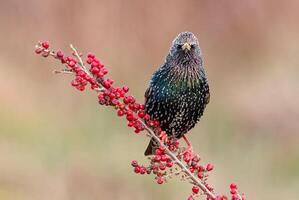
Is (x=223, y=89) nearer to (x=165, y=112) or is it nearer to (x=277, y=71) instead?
(x=277, y=71)

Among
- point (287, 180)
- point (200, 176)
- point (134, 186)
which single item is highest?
point (287, 180)

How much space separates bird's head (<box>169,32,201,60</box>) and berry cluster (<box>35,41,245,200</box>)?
106 cm

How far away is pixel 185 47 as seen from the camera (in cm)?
514

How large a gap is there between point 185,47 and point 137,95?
453 cm

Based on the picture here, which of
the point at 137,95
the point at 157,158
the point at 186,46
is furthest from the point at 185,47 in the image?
the point at 137,95

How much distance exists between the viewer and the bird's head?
5.15 meters

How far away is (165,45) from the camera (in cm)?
1006

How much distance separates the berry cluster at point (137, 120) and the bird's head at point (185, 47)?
106 cm

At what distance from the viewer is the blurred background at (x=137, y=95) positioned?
8203 millimetres

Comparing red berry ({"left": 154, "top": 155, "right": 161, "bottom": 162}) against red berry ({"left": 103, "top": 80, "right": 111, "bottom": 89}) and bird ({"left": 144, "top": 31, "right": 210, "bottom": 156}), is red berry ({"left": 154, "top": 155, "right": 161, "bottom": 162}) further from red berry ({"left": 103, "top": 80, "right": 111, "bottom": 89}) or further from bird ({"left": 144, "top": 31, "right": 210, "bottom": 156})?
bird ({"left": 144, "top": 31, "right": 210, "bottom": 156})

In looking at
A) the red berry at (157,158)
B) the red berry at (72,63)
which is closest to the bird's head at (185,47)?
the red berry at (157,158)

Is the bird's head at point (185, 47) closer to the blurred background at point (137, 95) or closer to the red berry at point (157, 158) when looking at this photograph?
the red berry at point (157, 158)

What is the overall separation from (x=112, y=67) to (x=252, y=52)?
176 cm

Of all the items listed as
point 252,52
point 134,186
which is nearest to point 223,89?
point 252,52
